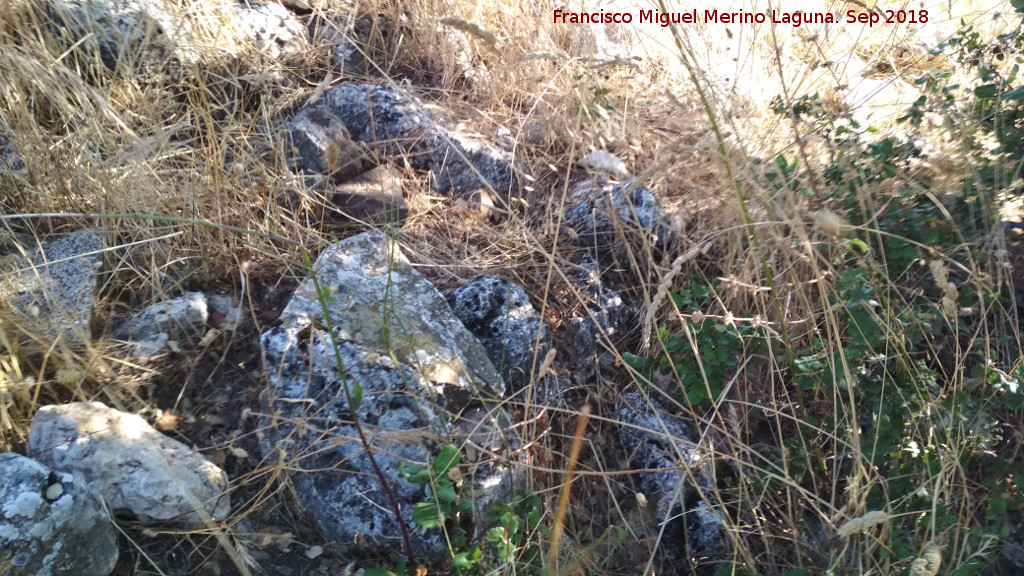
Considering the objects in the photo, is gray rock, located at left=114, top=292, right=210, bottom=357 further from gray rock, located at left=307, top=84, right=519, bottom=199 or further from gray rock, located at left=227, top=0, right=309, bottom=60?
gray rock, located at left=227, top=0, right=309, bottom=60

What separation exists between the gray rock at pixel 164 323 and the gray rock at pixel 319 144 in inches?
26.8

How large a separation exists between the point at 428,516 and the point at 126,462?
2.55ft

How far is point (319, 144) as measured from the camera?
2.62 meters

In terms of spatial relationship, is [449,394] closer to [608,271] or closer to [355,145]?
[608,271]

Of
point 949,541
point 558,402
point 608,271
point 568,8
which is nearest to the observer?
point 949,541

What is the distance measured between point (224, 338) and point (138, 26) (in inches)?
53.6

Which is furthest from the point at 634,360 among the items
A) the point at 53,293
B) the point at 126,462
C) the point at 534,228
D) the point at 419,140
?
the point at 53,293

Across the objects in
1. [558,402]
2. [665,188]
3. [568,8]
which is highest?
[568,8]

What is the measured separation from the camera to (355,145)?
9.08 feet

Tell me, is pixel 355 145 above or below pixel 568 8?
below

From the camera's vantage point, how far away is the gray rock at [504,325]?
2029mm

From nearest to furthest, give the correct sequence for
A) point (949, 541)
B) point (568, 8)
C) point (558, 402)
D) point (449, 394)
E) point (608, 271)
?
point (949, 541) < point (449, 394) < point (558, 402) < point (608, 271) < point (568, 8)

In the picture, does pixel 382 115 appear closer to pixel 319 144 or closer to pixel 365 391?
pixel 319 144

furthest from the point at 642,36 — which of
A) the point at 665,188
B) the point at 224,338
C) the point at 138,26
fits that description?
the point at 224,338
